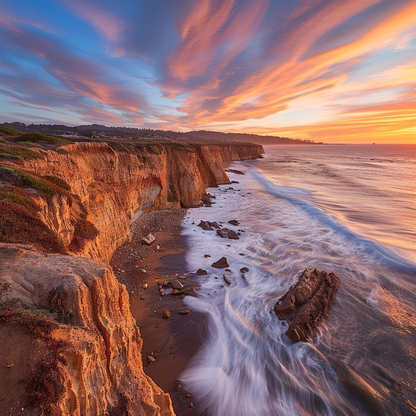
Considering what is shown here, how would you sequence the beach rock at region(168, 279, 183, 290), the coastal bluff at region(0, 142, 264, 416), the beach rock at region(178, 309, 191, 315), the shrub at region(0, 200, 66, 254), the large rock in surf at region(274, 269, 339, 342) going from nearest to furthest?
the coastal bluff at region(0, 142, 264, 416) → the shrub at region(0, 200, 66, 254) → the large rock in surf at region(274, 269, 339, 342) → the beach rock at region(178, 309, 191, 315) → the beach rock at region(168, 279, 183, 290)

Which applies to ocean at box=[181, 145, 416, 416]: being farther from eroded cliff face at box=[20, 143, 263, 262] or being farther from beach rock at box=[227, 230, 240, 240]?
eroded cliff face at box=[20, 143, 263, 262]

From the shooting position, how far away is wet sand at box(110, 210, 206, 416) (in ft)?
26.2

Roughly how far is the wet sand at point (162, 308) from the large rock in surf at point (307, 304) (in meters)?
4.06

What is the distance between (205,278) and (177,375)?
5.95 metres

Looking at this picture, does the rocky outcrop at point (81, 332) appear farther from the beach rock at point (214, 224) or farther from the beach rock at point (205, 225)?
the beach rock at point (214, 224)

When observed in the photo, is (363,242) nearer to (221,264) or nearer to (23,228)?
(221,264)

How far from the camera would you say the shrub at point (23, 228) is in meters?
6.04

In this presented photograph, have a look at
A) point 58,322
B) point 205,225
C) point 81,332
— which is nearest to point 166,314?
point 81,332

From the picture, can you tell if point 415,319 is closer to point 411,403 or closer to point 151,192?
point 411,403

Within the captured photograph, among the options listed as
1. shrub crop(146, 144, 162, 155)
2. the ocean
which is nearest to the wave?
the ocean

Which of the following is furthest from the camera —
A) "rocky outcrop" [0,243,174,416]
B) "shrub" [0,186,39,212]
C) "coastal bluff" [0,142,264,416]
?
"shrub" [0,186,39,212]

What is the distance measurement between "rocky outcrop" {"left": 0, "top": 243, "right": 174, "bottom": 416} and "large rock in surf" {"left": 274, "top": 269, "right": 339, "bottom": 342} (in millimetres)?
6863

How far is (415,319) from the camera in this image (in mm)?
10898

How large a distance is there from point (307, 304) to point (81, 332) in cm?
1014
